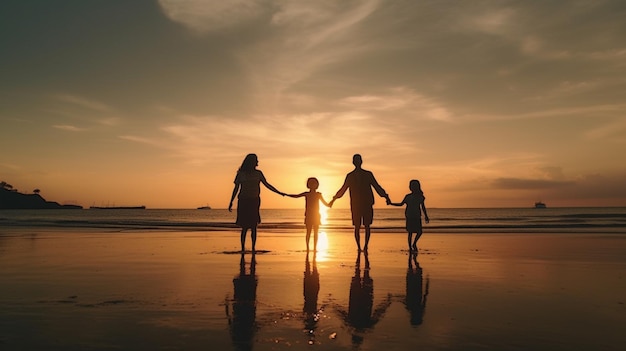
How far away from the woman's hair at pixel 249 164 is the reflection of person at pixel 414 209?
4.45m

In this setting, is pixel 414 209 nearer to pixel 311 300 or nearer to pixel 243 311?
pixel 311 300

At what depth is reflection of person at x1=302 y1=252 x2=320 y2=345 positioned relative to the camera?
4629 millimetres

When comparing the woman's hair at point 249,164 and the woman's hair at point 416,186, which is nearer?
the woman's hair at point 249,164

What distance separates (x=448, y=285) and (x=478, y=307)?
1850 millimetres

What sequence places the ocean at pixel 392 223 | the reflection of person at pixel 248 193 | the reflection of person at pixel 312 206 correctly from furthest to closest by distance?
the ocean at pixel 392 223 < the reflection of person at pixel 312 206 < the reflection of person at pixel 248 193

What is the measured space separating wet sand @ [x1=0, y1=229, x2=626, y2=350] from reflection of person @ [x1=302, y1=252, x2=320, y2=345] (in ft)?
0.06

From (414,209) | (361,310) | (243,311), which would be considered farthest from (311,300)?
(414,209)

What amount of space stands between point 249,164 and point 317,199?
2.34m

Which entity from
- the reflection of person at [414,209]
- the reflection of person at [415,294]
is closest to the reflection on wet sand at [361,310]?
the reflection of person at [415,294]

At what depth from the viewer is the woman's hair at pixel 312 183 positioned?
1412 cm

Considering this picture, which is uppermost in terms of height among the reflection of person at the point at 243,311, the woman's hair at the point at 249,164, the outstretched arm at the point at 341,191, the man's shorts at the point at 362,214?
the woman's hair at the point at 249,164

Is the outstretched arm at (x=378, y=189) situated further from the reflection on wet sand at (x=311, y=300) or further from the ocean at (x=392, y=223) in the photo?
the ocean at (x=392, y=223)

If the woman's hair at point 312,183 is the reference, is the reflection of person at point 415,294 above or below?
below

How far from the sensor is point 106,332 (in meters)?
4.43
